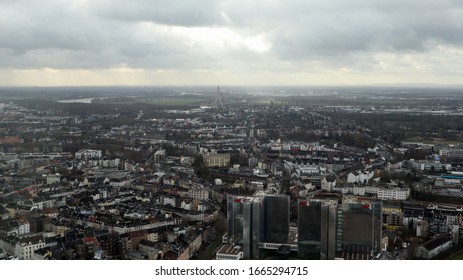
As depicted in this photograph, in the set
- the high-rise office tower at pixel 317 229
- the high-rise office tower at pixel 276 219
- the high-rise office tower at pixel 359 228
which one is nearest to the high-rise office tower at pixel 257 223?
the high-rise office tower at pixel 276 219

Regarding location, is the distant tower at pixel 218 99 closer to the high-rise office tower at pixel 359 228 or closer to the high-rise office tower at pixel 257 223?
the high-rise office tower at pixel 257 223

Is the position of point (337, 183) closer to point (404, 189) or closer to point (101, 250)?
point (404, 189)

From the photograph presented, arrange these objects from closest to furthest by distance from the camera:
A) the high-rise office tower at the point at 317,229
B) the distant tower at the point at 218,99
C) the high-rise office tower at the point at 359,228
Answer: the high-rise office tower at the point at 317,229
the high-rise office tower at the point at 359,228
the distant tower at the point at 218,99

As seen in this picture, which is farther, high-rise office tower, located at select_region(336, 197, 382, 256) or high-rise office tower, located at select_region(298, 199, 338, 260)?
high-rise office tower, located at select_region(336, 197, 382, 256)

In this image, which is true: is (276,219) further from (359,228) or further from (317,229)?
(359,228)

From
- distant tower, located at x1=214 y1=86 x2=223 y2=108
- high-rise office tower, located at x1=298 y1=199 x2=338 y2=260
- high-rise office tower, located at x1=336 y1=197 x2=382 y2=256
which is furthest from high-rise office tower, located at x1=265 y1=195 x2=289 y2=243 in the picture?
distant tower, located at x1=214 y1=86 x2=223 y2=108

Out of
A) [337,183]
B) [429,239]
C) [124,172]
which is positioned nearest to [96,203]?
[124,172]

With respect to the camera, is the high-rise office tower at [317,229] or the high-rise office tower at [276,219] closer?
the high-rise office tower at [317,229]

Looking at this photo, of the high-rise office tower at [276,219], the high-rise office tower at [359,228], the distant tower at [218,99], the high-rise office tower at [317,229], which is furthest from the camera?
the distant tower at [218,99]

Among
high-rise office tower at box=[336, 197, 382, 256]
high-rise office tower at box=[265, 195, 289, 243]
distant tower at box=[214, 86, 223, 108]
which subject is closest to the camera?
high-rise office tower at box=[336, 197, 382, 256]

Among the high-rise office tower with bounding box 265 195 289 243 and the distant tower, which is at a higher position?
the distant tower

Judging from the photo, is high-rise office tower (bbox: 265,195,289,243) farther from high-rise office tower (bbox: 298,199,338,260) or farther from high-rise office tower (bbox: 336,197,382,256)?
high-rise office tower (bbox: 336,197,382,256)
